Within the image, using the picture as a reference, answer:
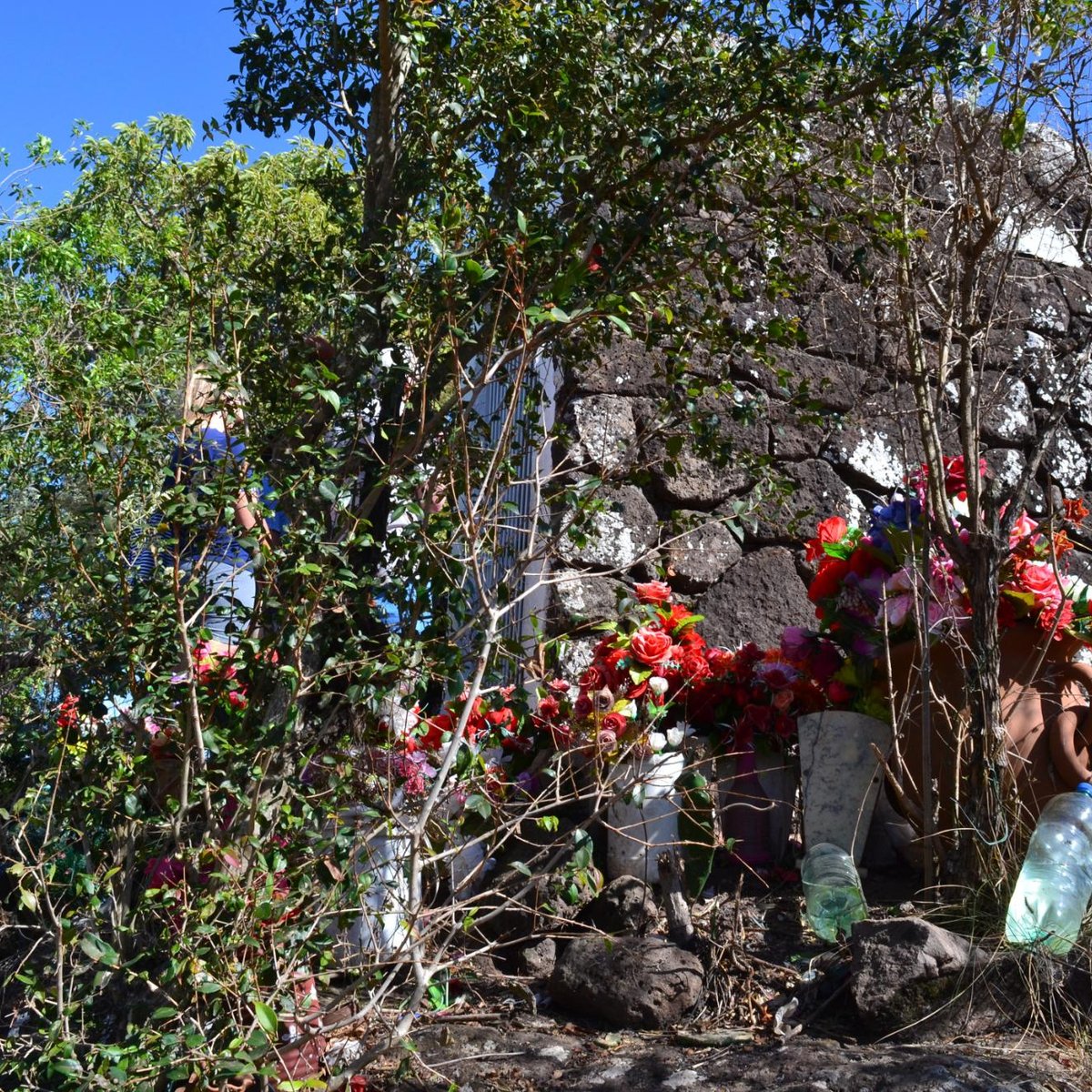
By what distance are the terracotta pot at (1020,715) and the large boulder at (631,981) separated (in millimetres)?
729

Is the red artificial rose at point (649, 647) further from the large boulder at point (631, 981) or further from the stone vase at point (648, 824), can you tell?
the large boulder at point (631, 981)

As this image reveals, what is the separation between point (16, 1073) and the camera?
6.87 ft

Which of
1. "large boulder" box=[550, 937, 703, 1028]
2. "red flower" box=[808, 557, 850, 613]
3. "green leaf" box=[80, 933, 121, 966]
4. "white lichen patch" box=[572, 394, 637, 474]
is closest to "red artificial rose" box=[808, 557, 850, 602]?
"red flower" box=[808, 557, 850, 613]

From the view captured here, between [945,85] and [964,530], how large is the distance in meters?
1.04

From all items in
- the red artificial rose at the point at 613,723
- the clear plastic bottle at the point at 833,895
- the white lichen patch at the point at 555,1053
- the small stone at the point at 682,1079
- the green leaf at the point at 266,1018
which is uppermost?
the red artificial rose at the point at 613,723

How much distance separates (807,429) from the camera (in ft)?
14.9

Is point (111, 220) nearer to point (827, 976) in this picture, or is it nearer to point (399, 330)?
point (399, 330)

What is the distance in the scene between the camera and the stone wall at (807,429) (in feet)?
13.5

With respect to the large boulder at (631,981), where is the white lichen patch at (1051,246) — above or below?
above

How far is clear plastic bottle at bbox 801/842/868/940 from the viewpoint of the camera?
2.77 meters

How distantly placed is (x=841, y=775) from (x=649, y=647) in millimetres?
575

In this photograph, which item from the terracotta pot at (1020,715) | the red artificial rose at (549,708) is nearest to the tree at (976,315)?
the terracotta pot at (1020,715)

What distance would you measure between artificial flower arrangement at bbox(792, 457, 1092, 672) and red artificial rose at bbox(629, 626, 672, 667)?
466 millimetres

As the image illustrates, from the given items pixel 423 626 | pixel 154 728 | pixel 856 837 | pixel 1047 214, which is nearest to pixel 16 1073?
pixel 154 728
